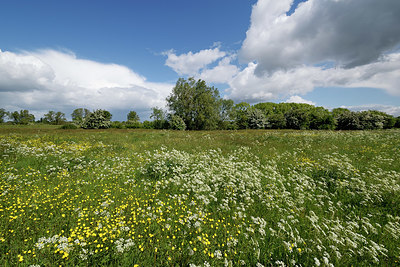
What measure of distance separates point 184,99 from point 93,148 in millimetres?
38878

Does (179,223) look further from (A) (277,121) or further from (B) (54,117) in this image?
(B) (54,117)

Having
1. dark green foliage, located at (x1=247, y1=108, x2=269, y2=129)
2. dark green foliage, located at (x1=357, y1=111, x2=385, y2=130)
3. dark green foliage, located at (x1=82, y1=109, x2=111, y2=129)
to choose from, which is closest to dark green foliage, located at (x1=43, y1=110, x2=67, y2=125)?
dark green foliage, located at (x1=82, y1=109, x2=111, y2=129)

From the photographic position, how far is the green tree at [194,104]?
4800 centimetres

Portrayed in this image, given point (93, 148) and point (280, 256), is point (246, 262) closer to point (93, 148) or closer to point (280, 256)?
point (280, 256)

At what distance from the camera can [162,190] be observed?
5812 mm

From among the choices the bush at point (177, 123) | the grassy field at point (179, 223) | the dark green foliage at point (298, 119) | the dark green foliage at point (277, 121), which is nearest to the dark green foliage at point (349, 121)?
the dark green foliage at point (298, 119)

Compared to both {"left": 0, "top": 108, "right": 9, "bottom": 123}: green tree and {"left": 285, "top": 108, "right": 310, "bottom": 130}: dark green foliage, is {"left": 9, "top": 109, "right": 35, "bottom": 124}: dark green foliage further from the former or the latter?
{"left": 285, "top": 108, "right": 310, "bottom": 130}: dark green foliage

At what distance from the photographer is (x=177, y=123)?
4525 cm

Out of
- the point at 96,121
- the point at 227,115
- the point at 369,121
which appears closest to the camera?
the point at 96,121

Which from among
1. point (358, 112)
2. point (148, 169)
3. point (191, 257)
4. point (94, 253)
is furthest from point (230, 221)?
point (358, 112)

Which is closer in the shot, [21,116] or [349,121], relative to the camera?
[349,121]

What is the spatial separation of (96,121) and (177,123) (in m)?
24.7

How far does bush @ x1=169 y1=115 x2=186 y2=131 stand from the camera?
44772 mm

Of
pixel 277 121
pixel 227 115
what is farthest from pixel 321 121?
pixel 227 115
